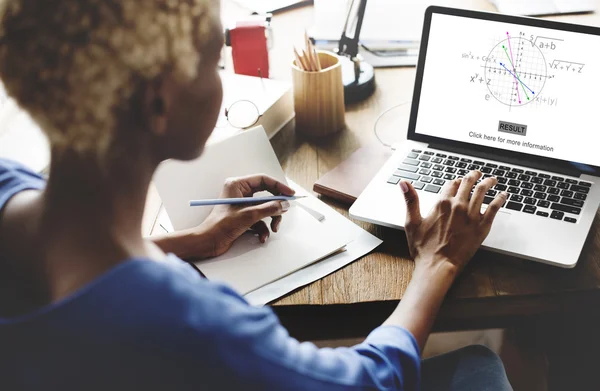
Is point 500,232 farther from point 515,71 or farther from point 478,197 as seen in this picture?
point 515,71

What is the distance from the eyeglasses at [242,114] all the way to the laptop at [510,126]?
1.06 feet

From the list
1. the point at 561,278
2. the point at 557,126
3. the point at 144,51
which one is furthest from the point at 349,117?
the point at 144,51

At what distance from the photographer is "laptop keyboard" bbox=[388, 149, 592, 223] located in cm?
100

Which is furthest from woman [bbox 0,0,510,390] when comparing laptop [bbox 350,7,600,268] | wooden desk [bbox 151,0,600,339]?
laptop [bbox 350,7,600,268]

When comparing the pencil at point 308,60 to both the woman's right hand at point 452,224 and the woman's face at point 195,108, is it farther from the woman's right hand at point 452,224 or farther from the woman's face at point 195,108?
the woman's face at point 195,108

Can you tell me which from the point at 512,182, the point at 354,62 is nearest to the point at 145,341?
the point at 512,182

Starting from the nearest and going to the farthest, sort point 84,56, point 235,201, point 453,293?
point 84,56
point 453,293
point 235,201

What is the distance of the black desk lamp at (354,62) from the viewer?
142 cm

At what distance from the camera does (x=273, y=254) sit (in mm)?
986

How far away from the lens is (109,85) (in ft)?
1.71

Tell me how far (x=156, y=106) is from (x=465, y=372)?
0.71 meters

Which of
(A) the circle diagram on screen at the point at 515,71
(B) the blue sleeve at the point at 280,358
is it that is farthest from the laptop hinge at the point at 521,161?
(B) the blue sleeve at the point at 280,358

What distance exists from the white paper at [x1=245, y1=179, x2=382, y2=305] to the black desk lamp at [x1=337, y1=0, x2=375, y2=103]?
0.43 m

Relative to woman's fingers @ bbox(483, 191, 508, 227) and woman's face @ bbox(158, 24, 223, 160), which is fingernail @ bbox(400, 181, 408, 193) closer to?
woman's fingers @ bbox(483, 191, 508, 227)
